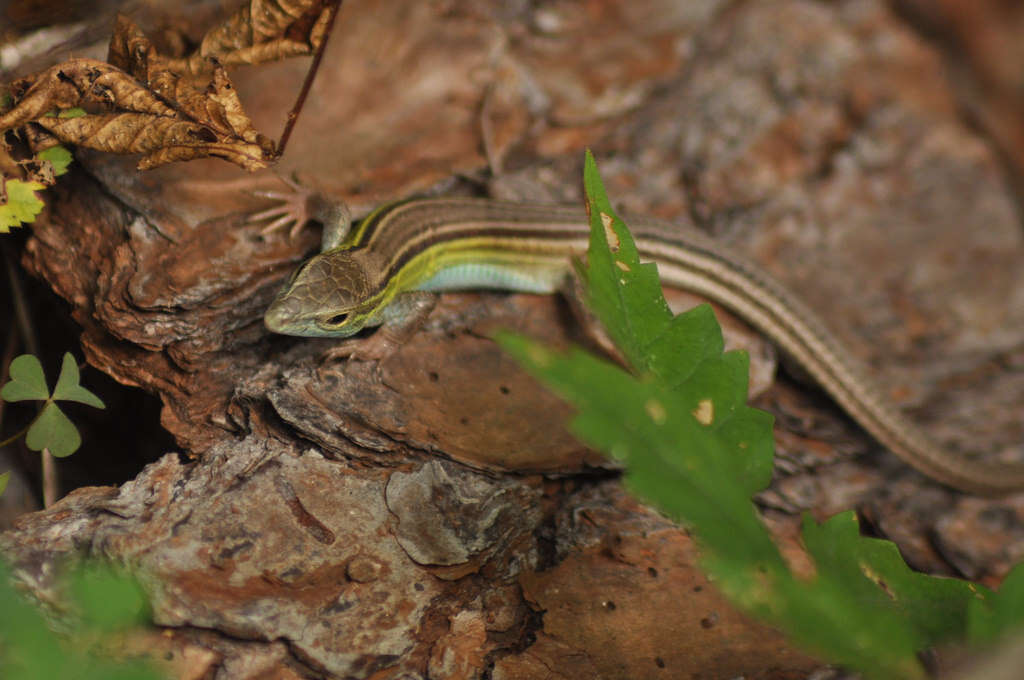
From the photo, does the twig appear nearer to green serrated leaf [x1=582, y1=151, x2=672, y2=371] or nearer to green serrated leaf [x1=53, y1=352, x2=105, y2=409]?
green serrated leaf [x1=53, y1=352, x2=105, y2=409]

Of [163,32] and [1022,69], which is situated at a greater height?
[1022,69]

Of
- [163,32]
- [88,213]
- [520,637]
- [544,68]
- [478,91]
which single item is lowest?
[520,637]

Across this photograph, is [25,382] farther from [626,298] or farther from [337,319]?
[626,298]

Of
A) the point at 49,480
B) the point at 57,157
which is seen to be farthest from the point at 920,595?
the point at 57,157

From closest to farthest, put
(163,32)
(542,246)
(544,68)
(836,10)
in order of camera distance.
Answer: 1. (163,32)
2. (542,246)
3. (544,68)
4. (836,10)

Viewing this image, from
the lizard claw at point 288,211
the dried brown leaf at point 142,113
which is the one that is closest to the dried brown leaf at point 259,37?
the dried brown leaf at point 142,113

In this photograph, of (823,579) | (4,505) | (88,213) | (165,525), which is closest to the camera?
(823,579)

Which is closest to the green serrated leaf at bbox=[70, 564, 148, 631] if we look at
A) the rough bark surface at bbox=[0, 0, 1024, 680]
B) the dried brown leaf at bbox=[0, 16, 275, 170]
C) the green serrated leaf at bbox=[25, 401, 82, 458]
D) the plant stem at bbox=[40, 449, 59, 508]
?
the rough bark surface at bbox=[0, 0, 1024, 680]

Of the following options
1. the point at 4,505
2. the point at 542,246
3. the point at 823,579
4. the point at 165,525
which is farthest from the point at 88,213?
the point at 823,579

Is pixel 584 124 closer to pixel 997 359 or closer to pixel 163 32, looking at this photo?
pixel 163 32
